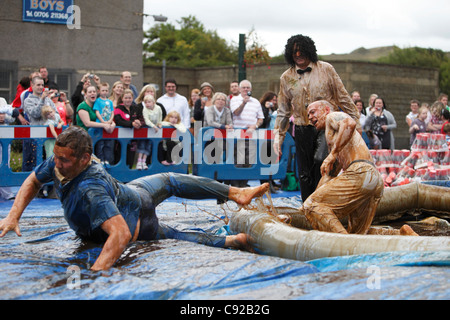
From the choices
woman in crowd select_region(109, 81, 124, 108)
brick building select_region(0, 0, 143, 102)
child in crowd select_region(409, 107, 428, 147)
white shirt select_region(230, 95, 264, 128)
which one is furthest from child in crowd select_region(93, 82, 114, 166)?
brick building select_region(0, 0, 143, 102)

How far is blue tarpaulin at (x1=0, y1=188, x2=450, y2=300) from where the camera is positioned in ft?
11.7

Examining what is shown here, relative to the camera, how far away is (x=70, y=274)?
13.3 ft

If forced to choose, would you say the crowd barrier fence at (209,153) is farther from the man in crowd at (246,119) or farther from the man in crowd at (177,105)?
the man in crowd at (177,105)

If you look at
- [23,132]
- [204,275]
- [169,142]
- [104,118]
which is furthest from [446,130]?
[204,275]

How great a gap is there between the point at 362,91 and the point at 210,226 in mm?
19771

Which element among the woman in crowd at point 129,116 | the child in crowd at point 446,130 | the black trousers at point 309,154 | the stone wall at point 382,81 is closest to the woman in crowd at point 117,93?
the woman in crowd at point 129,116

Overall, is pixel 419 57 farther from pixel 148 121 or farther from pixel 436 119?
pixel 148 121

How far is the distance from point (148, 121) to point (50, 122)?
1.63m

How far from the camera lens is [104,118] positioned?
976cm

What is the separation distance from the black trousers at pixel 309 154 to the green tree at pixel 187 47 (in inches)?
1900

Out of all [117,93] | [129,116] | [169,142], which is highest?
[117,93]

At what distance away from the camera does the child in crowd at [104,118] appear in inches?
382

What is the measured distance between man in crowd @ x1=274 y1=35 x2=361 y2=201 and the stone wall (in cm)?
1810

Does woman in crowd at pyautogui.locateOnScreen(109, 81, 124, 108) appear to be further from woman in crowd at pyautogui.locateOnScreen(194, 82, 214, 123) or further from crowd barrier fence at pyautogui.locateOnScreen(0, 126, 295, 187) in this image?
woman in crowd at pyautogui.locateOnScreen(194, 82, 214, 123)
